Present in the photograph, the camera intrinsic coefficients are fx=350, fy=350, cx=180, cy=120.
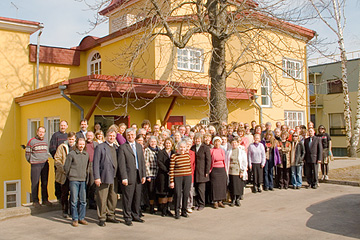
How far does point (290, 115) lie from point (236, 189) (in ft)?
40.9

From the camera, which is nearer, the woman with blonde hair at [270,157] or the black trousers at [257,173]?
the black trousers at [257,173]

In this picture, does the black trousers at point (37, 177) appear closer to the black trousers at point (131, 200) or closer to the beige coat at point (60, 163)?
the beige coat at point (60, 163)

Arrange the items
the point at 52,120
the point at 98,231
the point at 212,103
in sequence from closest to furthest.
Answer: the point at 98,231, the point at 212,103, the point at 52,120

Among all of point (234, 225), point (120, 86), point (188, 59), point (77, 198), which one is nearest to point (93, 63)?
point (188, 59)

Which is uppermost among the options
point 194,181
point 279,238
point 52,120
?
point 52,120

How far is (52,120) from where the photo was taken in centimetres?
1355

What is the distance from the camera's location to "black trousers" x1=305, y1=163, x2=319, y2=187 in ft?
36.4

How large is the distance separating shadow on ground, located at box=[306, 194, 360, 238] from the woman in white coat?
5.53ft

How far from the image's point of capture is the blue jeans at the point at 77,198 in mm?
7043

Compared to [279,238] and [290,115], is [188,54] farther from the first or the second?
[279,238]

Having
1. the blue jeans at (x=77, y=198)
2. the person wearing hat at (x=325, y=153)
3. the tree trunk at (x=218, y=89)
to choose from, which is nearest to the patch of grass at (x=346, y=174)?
the person wearing hat at (x=325, y=153)

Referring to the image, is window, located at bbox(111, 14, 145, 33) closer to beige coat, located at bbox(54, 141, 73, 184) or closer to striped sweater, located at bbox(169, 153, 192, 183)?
beige coat, located at bbox(54, 141, 73, 184)

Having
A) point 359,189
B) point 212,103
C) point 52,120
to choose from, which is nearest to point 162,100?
point 212,103

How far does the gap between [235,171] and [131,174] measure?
2.96m
